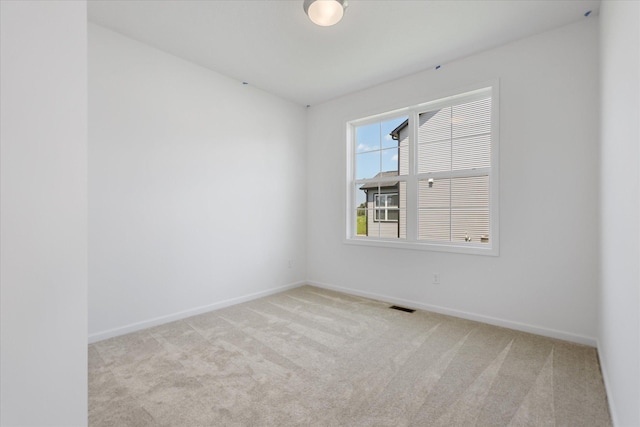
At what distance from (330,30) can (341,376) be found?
9.46 feet

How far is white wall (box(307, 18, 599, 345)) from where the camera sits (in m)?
2.53

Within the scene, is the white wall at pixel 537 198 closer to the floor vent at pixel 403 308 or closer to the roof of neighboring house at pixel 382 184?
the floor vent at pixel 403 308

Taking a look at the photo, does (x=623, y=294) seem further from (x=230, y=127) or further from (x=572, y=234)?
(x=230, y=127)

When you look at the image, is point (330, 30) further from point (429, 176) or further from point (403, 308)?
point (403, 308)

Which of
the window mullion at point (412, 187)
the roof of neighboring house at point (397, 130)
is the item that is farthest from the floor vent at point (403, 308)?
the roof of neighboring house at point (397, 130)

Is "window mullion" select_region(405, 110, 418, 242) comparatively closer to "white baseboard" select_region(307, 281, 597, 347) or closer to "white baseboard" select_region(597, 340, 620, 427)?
"white baseboard" select_region(307, 281, 597, 347)

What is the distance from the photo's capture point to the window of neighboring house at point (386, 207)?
3.84m

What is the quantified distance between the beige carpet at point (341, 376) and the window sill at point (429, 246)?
74cm

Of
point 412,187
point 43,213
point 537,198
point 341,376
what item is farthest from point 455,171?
point 43,213

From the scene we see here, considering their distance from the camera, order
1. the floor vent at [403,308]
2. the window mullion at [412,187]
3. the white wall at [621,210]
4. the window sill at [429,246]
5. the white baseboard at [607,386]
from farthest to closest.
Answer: the window mullion at [412,187] → the floor vent at [403,308] → the window sill at [429,246] → the white baseboard at [607,386] → the white wall at [621,210]

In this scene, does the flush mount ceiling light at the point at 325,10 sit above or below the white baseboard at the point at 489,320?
above

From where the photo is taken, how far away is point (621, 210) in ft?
5.03

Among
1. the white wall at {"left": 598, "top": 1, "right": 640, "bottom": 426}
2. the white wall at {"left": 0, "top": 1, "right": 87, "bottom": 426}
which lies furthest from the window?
the white wall at {"left": 0, "top": 1, "right": 87, "bottom": 426}

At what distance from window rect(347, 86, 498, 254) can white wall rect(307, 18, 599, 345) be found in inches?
6.0
